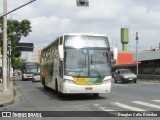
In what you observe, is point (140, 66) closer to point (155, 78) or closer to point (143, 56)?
point (143, 56)

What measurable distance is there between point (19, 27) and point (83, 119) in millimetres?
54735

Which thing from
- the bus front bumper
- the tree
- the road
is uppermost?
the tree

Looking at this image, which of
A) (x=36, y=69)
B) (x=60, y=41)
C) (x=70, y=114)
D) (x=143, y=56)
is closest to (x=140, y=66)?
(x=143, y=56)

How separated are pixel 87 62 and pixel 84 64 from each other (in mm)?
184

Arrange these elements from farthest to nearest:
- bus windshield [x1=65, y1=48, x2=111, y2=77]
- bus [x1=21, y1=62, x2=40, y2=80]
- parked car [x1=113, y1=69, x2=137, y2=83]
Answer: bus [x1=21, y1=62, x2=40, y2=80]
parked car [x1=113, y1=69, x2=137, y2=83]
bus windshield [x1=65, y1=48, x2=111, y2=77]

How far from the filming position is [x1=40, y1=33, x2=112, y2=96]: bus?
2188cm

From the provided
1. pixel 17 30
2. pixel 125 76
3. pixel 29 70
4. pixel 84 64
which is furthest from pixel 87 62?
pixel 17 30

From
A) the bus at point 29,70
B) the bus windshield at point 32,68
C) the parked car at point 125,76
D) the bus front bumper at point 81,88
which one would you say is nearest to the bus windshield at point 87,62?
the bus front bumper at point 81,88

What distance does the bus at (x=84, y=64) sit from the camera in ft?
71.8

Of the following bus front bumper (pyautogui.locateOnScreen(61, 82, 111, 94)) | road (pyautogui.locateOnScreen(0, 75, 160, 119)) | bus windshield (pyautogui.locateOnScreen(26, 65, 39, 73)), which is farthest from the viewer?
bus windshield (pyautogui.locateOnScreen(26, 65, 39, 73))

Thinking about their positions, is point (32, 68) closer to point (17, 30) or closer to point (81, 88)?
point (17, 30)

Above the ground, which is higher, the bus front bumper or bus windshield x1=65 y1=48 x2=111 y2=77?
bus windshield x1=65 y1=48 x2=111 y2=77

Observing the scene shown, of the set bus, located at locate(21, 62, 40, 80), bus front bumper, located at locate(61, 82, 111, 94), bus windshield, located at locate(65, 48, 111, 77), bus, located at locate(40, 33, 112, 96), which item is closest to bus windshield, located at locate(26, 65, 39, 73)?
bus, located at locate(21, 62, 40, 80)

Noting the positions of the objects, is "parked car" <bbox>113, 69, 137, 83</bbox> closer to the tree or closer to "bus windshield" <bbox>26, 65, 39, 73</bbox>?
"bus windshield" <bbox>26, 65, 39, 73</bbox>
